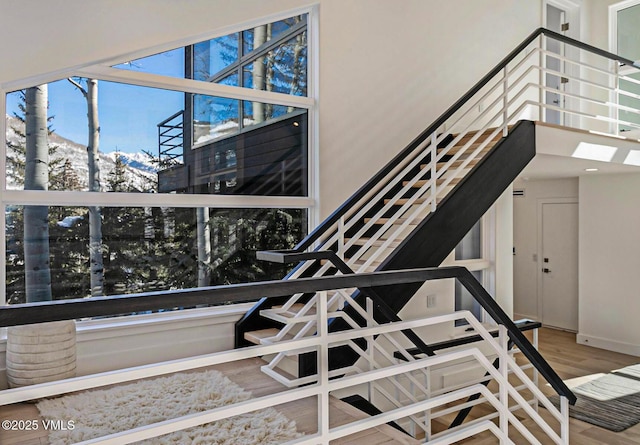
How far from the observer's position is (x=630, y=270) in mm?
6160

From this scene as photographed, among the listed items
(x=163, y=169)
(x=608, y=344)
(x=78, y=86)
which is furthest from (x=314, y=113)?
(x=608, y=344)

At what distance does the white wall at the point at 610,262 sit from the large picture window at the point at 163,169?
14.0 ft

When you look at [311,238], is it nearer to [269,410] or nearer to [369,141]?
[269,410]

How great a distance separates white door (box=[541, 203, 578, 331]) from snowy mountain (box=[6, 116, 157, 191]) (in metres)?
6.01

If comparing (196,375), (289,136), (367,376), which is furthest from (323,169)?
(367,376)

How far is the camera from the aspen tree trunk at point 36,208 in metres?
3.22

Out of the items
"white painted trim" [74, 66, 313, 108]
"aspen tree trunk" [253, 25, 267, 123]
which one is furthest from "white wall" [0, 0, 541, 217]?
"aspen tree trunk" [253, 25, 267, 123]

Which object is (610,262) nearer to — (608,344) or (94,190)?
(608,344)

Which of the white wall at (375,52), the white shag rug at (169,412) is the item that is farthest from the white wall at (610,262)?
the white shag rug at (169,412)

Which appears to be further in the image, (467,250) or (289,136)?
(467,250)

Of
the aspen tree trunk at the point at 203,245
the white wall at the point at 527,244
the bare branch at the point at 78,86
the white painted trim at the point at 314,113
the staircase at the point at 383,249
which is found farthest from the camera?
the white wall at the point at 527,244

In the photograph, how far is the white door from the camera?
712 cm

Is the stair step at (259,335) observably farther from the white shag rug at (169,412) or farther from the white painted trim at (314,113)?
the white painted trim at (314,113)

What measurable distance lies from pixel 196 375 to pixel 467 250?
3.03 m
